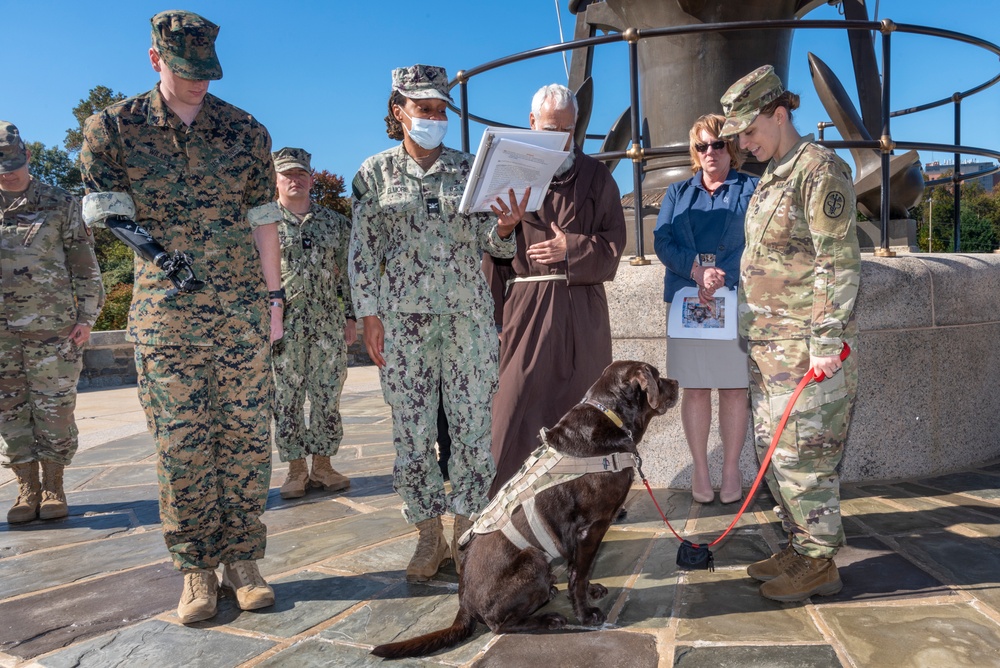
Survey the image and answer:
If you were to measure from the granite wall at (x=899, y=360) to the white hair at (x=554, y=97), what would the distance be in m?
1.40

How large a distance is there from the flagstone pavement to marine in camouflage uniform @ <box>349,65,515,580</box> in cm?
49

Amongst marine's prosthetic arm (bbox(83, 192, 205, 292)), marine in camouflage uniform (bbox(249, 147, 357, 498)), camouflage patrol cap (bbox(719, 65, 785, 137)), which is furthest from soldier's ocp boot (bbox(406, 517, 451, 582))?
camouflage patrol cap (bbox(719, 65, 785, 137))

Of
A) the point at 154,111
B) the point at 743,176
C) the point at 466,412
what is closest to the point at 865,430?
the point at 743,176

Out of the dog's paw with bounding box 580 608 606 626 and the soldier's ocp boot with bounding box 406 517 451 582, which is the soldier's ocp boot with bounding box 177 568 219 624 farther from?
the dog's paw with bounding box 580 608 606 626

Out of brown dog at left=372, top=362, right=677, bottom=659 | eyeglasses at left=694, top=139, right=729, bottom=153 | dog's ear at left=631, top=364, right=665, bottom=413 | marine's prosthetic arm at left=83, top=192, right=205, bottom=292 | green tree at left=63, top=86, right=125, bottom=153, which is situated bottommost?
brown dog at left=372, top=362, right=677, bottom=659

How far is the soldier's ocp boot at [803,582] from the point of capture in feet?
9.76

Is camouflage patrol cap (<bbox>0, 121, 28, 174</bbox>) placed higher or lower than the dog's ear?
higher

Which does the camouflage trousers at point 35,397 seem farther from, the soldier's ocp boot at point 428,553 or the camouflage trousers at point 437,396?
the soldier's ocp boot at point 428,553

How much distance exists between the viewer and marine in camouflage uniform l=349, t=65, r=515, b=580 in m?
3.41

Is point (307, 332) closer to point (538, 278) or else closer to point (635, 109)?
point (538, 278)

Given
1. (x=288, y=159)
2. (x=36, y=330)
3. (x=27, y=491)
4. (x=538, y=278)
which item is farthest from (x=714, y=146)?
(x=27, y=491)

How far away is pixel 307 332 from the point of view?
17.1 ft

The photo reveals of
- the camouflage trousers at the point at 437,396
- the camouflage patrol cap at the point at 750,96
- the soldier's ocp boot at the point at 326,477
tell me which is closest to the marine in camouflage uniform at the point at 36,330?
the soldier's ocp boot at the point at 326,477

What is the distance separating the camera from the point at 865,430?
4.59 m
